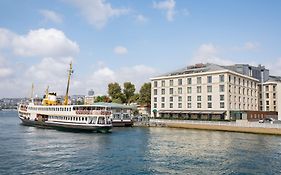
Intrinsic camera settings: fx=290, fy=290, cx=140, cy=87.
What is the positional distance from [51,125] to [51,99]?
15.2 meters

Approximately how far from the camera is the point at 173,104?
103250 millimetres

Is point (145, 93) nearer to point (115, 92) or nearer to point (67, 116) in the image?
point (115, 92)

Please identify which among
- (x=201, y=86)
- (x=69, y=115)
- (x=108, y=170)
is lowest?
(x=108, y=170)

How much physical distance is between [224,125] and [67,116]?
136 feet

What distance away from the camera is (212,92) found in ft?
306

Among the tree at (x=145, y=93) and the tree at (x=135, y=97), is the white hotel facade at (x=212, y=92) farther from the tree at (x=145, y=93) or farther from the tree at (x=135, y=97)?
the tree at (x=135, y=97)

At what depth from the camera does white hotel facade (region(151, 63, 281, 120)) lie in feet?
300

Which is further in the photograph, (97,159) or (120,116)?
(120,116)

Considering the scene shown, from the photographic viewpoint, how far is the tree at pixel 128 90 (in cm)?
13688

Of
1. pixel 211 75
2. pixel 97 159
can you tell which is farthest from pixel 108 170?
pixel 211 75

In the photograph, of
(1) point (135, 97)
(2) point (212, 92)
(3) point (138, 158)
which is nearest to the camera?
(3) point (138, 158)

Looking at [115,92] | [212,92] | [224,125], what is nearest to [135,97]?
[115,92]

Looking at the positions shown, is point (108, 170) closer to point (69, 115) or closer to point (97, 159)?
point (97, 159)

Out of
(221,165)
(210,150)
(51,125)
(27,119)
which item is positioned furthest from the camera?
(27,119)
